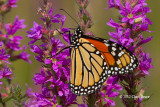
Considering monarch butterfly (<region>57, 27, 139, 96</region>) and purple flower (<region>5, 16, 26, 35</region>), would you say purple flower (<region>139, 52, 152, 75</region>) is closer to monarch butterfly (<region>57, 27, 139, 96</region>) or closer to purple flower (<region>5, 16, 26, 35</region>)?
monarch butterfly (<region>57, 27, 139, 96</region>)

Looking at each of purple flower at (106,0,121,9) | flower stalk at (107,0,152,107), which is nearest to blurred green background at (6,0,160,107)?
purple flower at (106,0,121,9)

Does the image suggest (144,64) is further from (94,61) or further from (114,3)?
(114,3)

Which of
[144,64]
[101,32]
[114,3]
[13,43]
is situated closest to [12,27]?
[13,43]

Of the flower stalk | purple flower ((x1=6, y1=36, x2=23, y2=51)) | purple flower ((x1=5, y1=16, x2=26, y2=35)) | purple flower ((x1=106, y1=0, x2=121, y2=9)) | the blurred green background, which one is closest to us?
the flower stalk

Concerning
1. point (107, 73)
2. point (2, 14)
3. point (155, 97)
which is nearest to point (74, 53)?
point (107, 73)

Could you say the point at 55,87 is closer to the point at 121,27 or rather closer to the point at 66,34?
the point at 66,34

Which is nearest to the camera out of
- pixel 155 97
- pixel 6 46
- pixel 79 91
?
pixel 79 91

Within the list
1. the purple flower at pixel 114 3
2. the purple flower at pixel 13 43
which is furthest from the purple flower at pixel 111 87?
the purple flower at pixel 13 43
